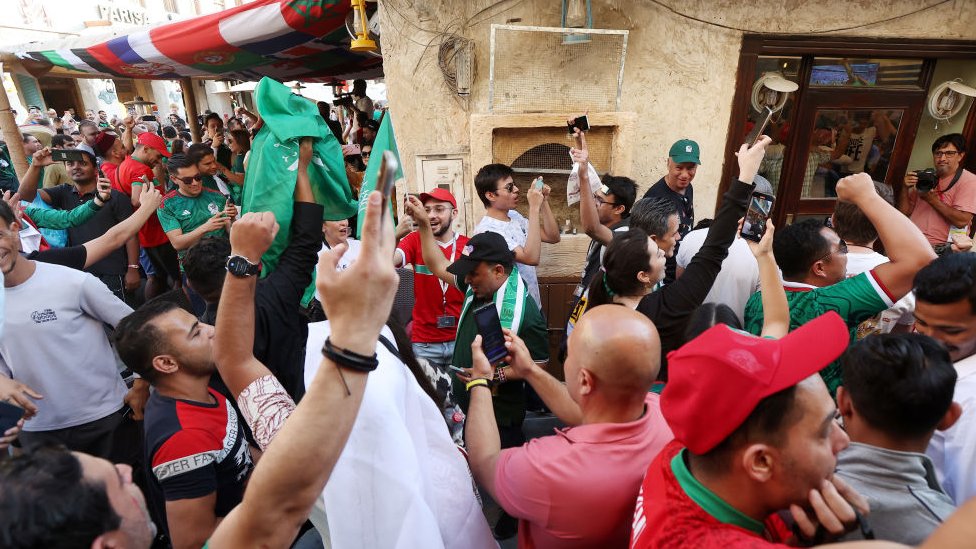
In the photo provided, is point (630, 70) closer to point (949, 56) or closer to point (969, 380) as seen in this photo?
point (949, 56)

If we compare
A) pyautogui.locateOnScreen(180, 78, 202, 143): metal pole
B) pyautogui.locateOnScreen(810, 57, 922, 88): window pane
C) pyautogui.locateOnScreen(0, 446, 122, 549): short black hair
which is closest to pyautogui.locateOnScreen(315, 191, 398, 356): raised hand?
pyautogui.locateOnScreen(0, 446, 122, 549): short black hair

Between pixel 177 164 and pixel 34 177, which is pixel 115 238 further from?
pixel 34 177

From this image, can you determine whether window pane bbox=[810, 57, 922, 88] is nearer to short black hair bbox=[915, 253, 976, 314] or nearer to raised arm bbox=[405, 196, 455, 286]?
short black hair bbox=[915, 253, 976, 314]

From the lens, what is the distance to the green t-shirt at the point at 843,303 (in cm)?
188

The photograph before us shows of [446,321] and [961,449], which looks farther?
[446,321]

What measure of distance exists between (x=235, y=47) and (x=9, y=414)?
5.13 m

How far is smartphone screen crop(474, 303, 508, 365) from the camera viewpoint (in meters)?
1.83

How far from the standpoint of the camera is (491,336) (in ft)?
6.05

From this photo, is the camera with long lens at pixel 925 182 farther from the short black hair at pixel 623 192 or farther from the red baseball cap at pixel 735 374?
the red baseball cap at pixel 735 374

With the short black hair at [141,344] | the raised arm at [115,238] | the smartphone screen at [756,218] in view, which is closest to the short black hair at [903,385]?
the smartphone screen at [756,218]

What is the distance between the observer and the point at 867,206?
202 cm

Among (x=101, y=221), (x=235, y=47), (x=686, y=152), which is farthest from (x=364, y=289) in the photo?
(x=235, y=47)

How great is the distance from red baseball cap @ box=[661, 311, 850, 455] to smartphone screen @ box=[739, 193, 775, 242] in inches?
44.9

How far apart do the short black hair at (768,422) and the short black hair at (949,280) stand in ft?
3.55
